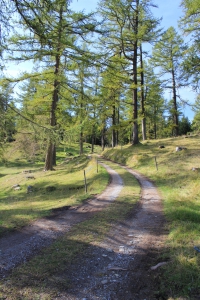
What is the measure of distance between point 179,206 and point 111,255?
12.5 feet

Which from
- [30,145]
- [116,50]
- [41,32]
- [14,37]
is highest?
[116,50]

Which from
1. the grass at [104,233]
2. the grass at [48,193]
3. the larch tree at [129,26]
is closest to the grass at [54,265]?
the grass at [104,233]

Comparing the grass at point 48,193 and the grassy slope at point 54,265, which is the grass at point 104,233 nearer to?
the grassy slope at point 54,265

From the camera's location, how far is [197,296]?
10.3 ft

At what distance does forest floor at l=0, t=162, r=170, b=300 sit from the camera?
3.50 metres

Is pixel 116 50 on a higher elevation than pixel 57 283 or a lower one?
higher

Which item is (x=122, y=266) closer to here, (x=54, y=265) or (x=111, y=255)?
(x=111, y=255)

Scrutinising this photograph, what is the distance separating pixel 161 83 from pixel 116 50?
7.99 meters

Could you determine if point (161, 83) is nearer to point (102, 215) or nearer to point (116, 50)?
point (116, 50)

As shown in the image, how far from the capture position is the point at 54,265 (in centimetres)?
422

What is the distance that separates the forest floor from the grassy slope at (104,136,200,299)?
0.25 metres

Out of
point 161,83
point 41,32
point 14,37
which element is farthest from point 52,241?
point 161,83

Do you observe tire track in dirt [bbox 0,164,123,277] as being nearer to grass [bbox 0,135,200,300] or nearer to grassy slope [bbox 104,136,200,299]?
grass [bbox 0,135,200,300]

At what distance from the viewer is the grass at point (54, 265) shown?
3445mm
